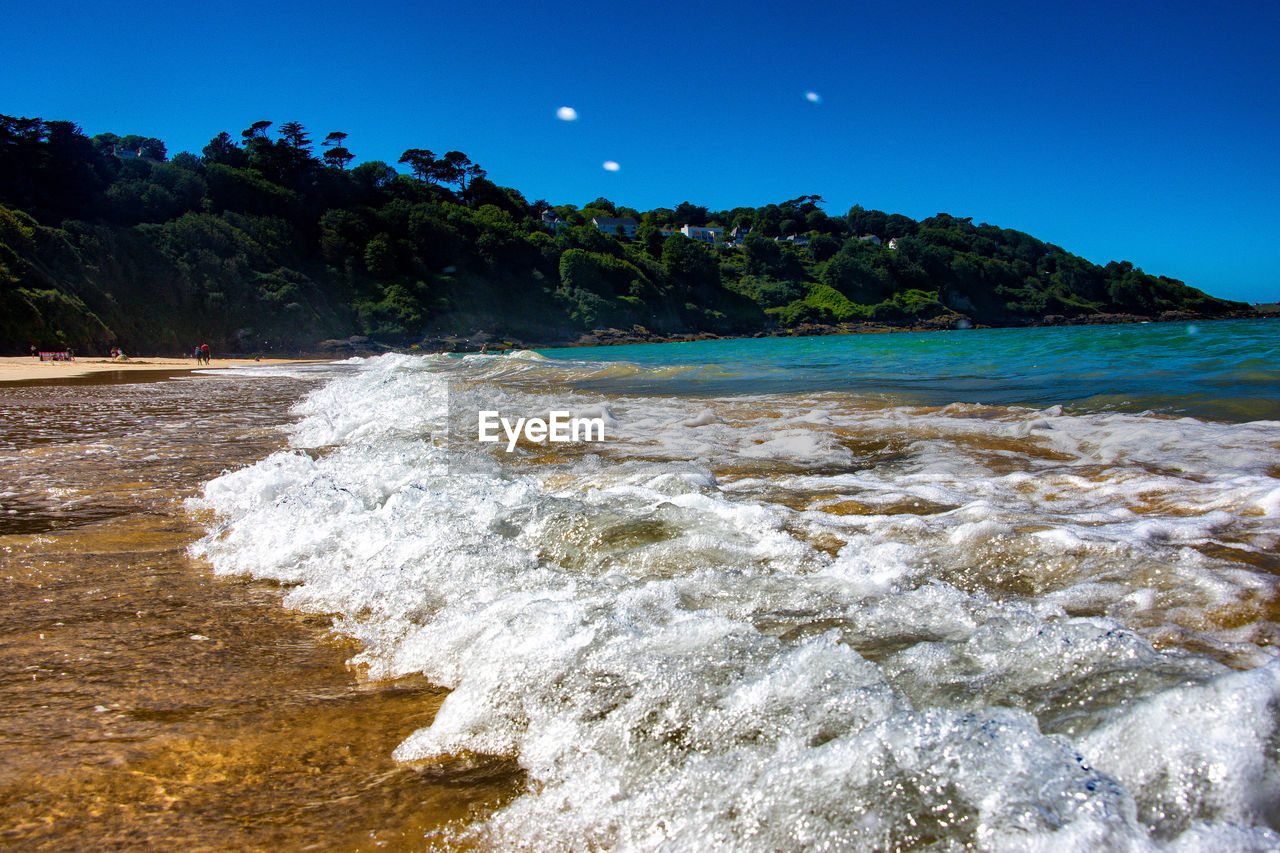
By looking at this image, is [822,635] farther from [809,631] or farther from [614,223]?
[614,223]

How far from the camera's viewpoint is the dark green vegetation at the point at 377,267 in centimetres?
4334

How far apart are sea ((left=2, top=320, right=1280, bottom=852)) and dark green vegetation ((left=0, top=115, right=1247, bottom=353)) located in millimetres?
40834

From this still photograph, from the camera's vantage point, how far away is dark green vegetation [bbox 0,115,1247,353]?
142 ft

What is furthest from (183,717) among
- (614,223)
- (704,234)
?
(704,234)

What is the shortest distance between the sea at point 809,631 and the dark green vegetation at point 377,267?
40.8 metres

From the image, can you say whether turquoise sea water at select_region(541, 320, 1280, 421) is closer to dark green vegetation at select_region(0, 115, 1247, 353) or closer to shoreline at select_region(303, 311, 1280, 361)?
dark green vegetation at select_region(0, 115, 1247, 353)

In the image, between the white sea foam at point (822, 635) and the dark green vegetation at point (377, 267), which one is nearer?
the white sea foam at point (822, 635)

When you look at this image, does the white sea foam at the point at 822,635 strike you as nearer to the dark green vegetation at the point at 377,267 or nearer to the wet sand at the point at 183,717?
the wet sand at the point at 183,717

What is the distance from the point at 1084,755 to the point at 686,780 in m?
0.74

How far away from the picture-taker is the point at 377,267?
62188mm

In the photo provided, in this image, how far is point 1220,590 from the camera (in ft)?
6.77

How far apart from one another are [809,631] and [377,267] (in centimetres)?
6685

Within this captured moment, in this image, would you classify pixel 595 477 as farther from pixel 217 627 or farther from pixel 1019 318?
pixel 1019 318

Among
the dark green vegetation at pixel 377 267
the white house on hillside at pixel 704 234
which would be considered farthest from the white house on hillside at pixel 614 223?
the white house on hillside at pixel 704 234
